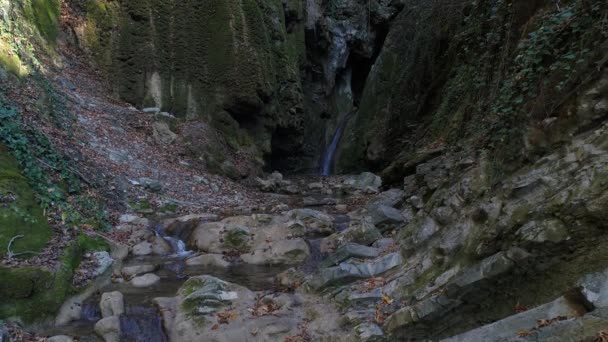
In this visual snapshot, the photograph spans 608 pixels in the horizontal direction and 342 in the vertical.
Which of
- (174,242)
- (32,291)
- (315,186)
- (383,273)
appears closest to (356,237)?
(383,273)

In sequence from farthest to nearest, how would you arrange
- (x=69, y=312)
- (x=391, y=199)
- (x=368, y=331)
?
(x=391, y=199) → (x=69, y=312) → (x=368, y=331)

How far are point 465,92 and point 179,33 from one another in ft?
35.3

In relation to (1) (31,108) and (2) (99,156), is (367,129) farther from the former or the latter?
(1) (31,108)

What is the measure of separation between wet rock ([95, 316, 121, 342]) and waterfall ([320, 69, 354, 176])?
2172cm

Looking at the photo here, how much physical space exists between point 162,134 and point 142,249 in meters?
6.45

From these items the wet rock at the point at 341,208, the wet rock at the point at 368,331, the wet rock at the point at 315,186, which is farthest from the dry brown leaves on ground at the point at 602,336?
the wet rock at the point at 315,186

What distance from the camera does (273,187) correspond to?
53.4ft

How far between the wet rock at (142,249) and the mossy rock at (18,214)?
1701mm

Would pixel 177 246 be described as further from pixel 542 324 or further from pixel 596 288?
pixel 596 288

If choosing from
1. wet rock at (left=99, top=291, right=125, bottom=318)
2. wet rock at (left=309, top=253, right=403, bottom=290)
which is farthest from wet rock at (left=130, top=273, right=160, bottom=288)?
wet rock at (left=309, top=253, right=403, bottom=290)

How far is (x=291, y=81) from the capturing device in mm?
20141

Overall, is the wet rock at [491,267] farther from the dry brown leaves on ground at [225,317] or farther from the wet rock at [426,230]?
the dry brown leaves on ground at [225,317]

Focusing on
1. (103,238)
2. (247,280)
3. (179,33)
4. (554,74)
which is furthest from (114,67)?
(554,74)

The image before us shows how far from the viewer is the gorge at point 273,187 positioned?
13.0ft
